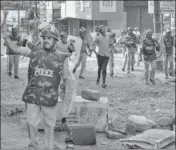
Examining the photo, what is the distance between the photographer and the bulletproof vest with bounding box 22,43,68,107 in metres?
5.75

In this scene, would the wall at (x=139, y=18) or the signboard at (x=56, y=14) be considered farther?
the signboard at (x=56, y=14)

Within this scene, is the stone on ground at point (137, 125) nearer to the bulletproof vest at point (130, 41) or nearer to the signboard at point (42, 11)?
the bulletproof vest at point (130, 41)

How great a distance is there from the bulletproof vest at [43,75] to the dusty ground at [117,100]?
291 centimetres

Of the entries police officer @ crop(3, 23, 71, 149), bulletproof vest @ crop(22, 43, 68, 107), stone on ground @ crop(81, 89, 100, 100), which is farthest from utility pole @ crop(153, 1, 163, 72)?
bulletproof vest @ crop(22, 43, 68, 107)

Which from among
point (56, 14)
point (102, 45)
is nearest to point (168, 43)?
point (102, 45)

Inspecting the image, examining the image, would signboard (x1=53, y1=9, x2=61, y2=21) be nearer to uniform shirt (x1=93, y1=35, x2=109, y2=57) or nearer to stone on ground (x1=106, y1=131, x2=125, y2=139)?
uniform shirt (x1=93, y1=35, x2=109, y2=57)

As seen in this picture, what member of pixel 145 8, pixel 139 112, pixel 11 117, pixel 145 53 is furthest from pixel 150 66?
pixel 145 8

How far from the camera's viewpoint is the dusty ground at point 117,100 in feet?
31.0

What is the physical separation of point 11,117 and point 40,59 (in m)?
5.85

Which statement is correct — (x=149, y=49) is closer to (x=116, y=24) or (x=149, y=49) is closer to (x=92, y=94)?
(x=92, y=94)

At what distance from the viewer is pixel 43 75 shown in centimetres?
577

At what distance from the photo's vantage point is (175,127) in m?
10.4

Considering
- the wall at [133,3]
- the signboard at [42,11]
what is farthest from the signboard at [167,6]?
the signboard at [42,11]

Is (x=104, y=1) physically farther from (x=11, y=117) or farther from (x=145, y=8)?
(x=11, y=117)
